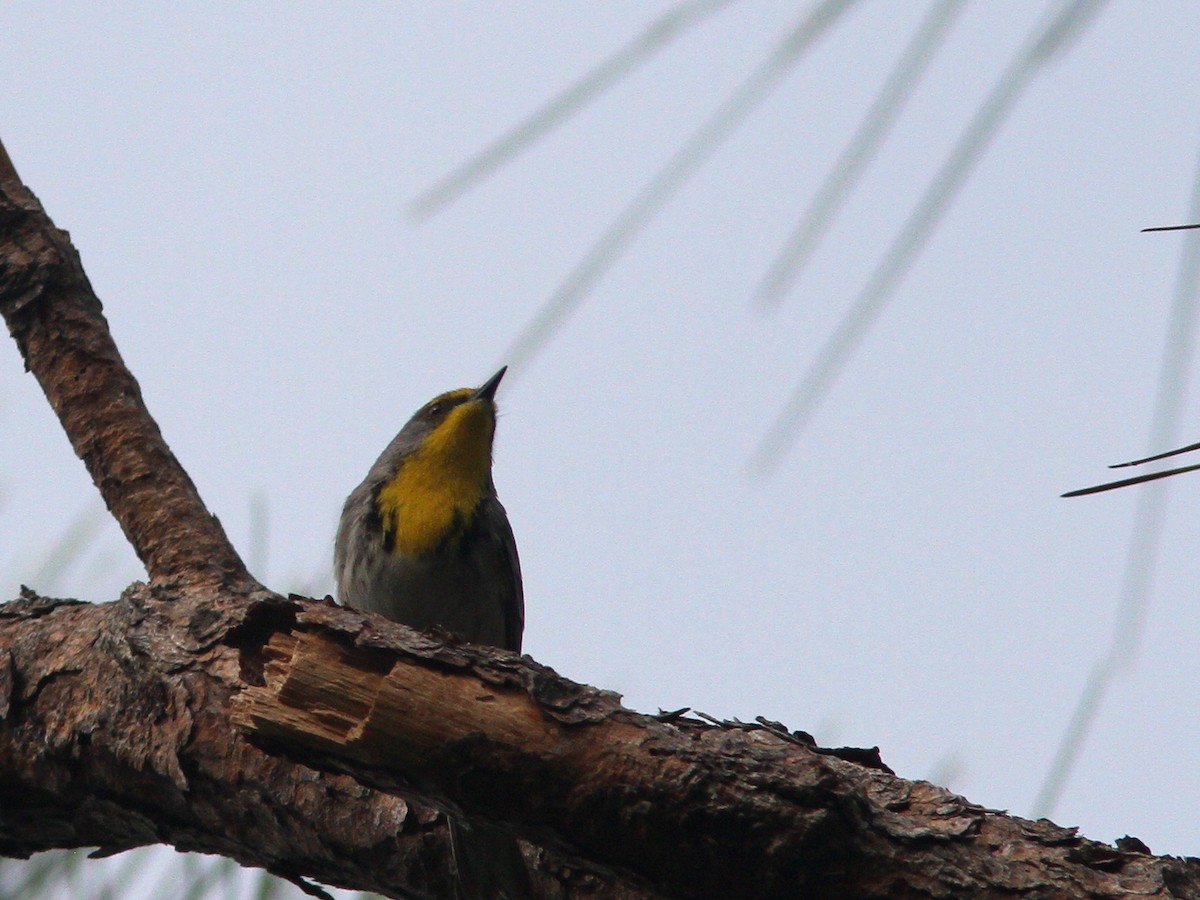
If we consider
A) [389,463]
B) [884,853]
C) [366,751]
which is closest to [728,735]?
[884,853]

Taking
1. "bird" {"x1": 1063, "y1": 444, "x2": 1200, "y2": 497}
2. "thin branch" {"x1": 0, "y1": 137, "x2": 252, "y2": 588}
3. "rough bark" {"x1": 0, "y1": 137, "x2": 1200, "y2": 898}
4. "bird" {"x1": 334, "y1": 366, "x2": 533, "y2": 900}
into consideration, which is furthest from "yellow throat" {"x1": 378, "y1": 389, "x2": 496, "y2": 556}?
"bird" {"x1": 1063, "y1": 444, "x2": 1200, "y2": 497}

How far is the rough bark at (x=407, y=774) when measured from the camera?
2223 millimetres

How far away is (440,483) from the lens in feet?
19.0

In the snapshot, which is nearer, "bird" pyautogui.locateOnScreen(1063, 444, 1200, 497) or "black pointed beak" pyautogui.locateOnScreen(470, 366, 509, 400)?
"bird" pyautogui.locateOnScreen(1063, 444, 1200, 497)

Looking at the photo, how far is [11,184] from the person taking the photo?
3928mm

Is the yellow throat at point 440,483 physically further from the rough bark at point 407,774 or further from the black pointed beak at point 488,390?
the rough bark at point 407,774

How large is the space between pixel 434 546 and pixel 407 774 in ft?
10.6

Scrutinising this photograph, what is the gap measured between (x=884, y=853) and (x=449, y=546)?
3.46 meters

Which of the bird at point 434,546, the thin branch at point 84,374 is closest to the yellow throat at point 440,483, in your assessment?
the bird at point 434,546

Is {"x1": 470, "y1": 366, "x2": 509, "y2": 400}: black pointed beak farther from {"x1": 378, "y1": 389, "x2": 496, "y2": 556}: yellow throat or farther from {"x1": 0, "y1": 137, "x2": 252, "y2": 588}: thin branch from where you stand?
{"x1": 0, "y1": 137, "x2": 252, "y2": 588}: thin branch

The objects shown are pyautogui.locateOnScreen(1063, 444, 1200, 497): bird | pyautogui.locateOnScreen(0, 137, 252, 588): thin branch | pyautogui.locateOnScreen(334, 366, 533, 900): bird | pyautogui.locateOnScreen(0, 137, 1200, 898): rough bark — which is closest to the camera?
pyautogui.locateOnScreen(1063, 444, 1200, 497): bird

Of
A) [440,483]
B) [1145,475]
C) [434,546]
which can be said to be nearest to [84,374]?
[434,546]

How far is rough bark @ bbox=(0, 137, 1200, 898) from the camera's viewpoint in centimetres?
222

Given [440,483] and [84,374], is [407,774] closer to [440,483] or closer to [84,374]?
[84,374]
